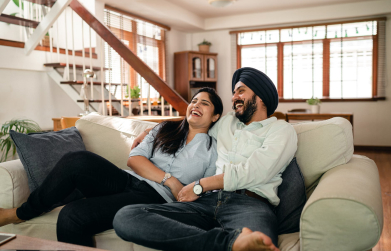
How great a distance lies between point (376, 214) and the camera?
1125 mm

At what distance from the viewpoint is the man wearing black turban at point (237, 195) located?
1.17m

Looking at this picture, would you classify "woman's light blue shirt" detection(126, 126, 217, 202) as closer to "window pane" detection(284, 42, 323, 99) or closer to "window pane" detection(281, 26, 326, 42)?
"window pane" detection(284, 42, 323, 99)

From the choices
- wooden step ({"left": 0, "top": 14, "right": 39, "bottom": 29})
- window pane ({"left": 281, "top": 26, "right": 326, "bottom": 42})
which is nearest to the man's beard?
wooden step ({"left": 0, "top": 14, "right": 39, "bottom": 29})

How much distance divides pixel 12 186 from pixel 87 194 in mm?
371

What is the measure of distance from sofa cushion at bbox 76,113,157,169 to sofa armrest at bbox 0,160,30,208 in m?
0.52

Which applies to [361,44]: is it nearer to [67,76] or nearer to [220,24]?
[220,24]

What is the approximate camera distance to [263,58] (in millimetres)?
6746

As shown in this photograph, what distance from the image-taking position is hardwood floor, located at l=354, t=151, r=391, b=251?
2154 mm

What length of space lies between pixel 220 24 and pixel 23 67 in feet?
13.8

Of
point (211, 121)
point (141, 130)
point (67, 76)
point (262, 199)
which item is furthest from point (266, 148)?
point (67, 76)

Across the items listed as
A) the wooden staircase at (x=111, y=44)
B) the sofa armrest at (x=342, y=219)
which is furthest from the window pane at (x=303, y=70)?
the sofa armrest at (x=342, y=219)

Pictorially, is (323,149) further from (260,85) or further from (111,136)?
(111,136)

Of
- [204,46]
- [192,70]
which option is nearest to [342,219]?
[192,70]

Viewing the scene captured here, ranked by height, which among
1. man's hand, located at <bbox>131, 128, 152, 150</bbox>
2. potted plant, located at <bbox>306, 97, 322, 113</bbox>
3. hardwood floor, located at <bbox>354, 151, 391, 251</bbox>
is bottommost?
hardwood floor, located at <bbox>354, 151, 391, 251</bbox>
